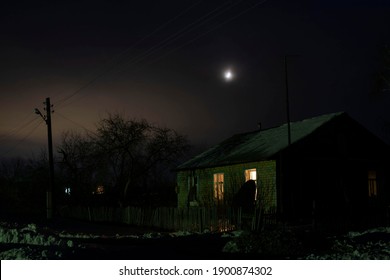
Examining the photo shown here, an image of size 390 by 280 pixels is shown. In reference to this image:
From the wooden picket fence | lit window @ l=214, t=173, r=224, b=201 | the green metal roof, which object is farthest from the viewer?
lit window @ l=214, t=173, r=224, b=201

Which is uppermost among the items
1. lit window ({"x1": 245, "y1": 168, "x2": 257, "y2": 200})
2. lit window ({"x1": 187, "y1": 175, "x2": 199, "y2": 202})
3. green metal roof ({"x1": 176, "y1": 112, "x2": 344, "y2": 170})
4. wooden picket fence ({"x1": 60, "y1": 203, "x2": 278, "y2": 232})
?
green metal roof ({"x1": 176, "y1": 112, "x2": 344, "y2": 170})

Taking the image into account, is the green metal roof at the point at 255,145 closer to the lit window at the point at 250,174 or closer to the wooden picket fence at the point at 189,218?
the lit window at the point at 250,174

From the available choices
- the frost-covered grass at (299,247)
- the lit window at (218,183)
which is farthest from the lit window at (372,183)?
the frost-covered grass at (299,247)

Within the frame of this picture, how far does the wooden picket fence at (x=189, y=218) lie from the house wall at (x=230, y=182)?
2200mm

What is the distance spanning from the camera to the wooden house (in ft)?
90.9

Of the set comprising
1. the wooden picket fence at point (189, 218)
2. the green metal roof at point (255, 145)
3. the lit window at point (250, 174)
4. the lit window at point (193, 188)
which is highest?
the green metal roof at point (255, 145)

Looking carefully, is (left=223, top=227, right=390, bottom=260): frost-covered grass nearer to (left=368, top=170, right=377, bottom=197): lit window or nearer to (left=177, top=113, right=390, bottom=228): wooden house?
(left=177, top=113, right=390, bottom=228): wooden house

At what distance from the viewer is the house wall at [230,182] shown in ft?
91.3

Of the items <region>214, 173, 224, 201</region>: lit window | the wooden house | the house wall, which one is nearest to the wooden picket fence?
the house wall

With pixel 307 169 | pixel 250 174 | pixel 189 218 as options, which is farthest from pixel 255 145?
pixel 189 218

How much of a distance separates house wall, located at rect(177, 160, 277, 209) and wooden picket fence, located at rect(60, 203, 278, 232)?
220 cm

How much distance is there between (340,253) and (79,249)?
6.36 meters

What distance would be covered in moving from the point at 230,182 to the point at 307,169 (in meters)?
4.18
